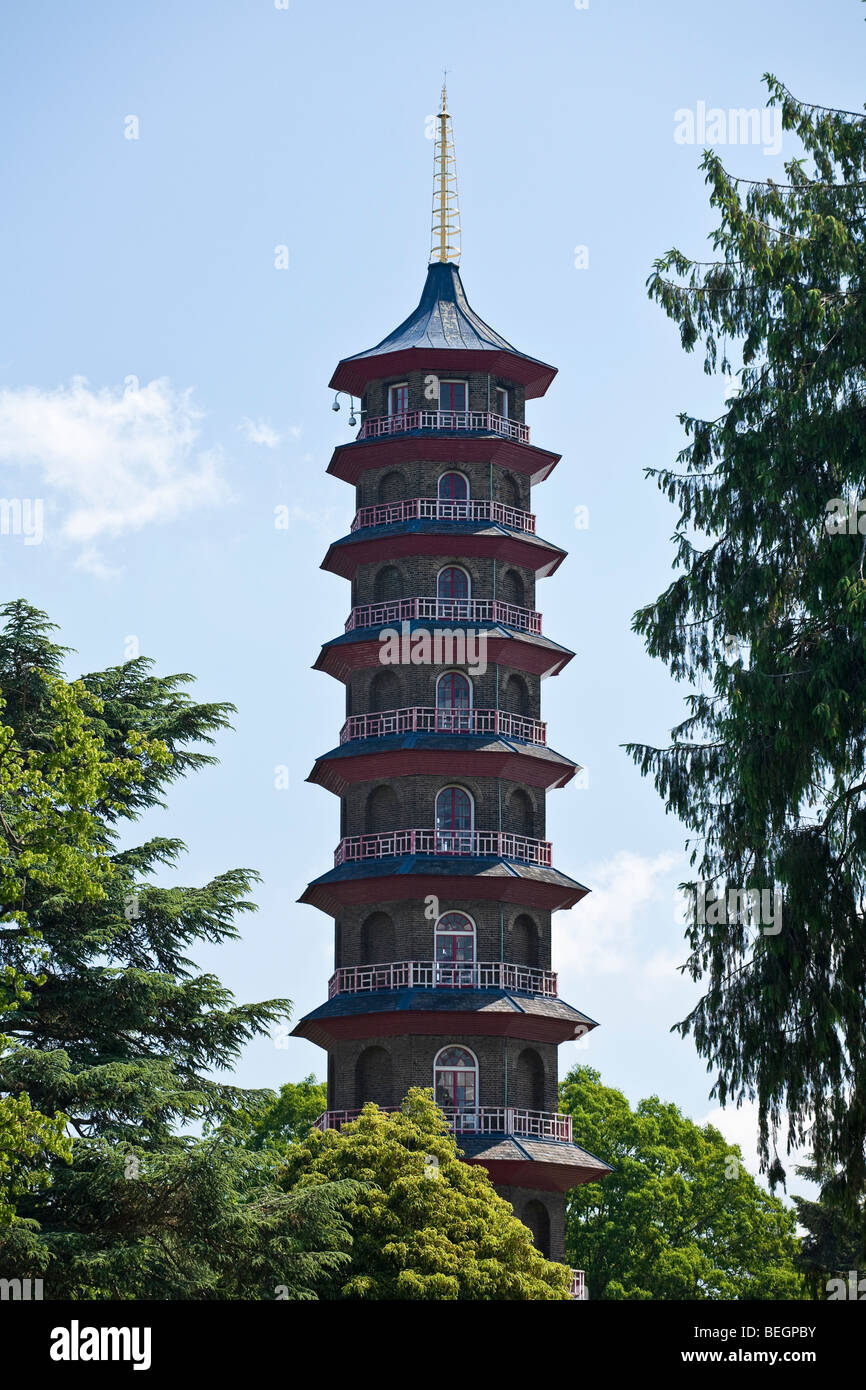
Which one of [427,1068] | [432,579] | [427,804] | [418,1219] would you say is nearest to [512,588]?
[432,579]

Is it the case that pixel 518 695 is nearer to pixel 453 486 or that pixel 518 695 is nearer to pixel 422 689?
pixel 422 689

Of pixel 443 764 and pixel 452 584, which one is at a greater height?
pixel 452 584

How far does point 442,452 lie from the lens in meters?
49.0

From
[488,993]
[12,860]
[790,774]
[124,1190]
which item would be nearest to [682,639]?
[790,774]

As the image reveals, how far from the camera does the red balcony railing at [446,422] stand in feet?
162

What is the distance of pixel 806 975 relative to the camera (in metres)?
22.1

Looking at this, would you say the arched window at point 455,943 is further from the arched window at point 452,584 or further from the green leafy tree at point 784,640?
the green leafy tree at point 784,640

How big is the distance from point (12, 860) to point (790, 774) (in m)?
9.71

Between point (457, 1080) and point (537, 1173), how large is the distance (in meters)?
2.80

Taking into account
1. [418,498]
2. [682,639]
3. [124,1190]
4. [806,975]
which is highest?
[418,498]

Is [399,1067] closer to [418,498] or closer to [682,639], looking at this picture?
[418,498]

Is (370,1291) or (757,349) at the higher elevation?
(757,349)

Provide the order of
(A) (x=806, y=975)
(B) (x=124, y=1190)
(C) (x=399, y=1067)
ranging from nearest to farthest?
1. (A) (x=806, y=975)
2. (B) (x=124, y=1190)
3. (C) (x=399, y=1067)
